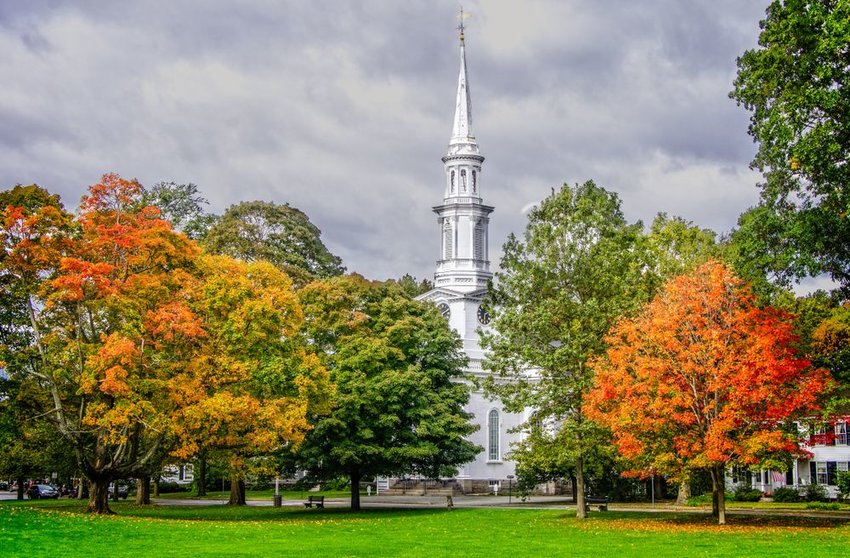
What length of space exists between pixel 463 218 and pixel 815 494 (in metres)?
32.2

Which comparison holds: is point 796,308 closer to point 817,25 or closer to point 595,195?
point 595,195

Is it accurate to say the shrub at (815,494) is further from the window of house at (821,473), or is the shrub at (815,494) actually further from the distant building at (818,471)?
the window of house at (821,473)

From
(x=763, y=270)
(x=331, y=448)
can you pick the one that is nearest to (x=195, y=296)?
(x=331, y=448)

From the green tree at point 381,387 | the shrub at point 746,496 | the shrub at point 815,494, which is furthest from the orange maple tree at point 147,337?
the shrub at point 815,494

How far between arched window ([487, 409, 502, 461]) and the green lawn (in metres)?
31.4

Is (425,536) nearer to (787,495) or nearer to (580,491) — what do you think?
(580,491)

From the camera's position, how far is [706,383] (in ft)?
110

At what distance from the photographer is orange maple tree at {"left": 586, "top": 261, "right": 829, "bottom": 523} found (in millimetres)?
32312

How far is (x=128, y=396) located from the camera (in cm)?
3534

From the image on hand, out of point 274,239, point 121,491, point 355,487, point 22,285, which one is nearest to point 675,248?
point 355,487

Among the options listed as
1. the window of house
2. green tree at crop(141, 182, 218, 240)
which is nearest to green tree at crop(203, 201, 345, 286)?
green tree at crop(141, 182, 218, 240)

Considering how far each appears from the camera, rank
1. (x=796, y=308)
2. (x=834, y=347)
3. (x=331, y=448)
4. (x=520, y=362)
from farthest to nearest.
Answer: (x=796, y=308) → (x=331, y=448) → (x=520, y=362) → (x=834, y=347)

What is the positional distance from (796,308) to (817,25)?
67.8 feet

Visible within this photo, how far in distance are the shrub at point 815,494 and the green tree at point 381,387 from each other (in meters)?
18.6
